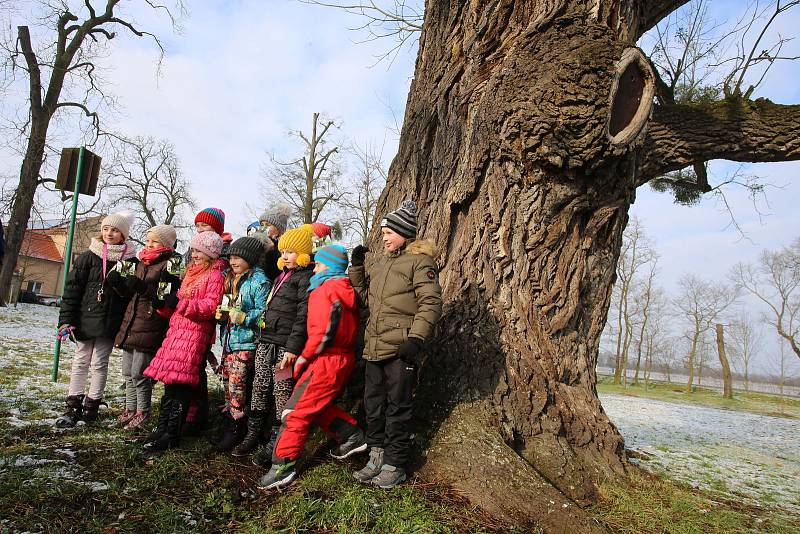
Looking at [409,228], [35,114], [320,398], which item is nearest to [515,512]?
[320,398]

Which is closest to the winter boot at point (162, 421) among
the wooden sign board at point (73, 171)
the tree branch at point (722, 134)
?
the wooden sign board at point (73, 171)

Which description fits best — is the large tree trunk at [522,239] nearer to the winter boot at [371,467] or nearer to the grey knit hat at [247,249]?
the winter boot at [371,467]

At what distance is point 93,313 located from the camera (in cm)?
394

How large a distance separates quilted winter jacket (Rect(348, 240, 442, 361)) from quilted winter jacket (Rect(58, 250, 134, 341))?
2488 mm

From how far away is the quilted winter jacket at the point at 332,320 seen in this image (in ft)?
9.55

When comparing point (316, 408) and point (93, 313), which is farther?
point (93, 313)

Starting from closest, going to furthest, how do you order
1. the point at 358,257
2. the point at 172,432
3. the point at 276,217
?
the point at 172,432, the point at 358,257, the point at 276,217

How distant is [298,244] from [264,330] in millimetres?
690

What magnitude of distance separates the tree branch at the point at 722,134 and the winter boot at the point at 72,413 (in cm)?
531

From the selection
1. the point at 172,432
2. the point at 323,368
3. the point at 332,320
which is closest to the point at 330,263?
the point at 332,320

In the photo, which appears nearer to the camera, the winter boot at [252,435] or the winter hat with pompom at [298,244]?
the winter boot at [252,435]

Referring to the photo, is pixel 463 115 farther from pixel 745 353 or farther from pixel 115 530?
pixel 745 353

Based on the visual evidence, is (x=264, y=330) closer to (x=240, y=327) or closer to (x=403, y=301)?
(x=240, y=327)

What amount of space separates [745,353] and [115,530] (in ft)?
169
